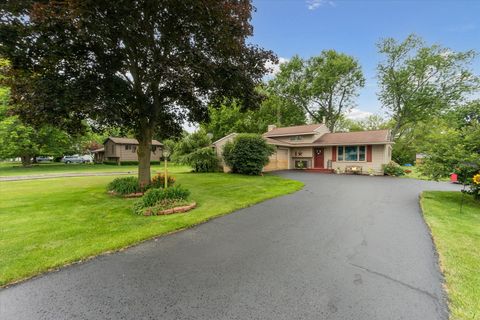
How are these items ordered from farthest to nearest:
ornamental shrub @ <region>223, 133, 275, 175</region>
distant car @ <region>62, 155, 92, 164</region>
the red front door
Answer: distant car @ <region>62, 155, 92, 164</region> < the red front door < ornamental shrub @ <region>223, 133, 275, 175</region>

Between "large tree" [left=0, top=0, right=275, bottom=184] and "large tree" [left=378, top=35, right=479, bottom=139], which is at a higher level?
"large tree" [left=378, top=35, right=479, bottom=139]

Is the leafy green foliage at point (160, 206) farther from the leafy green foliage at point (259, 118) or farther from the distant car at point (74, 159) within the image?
the distant car at point (74, 159)

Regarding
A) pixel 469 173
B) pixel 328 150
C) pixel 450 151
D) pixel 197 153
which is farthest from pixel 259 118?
pixel 469 173

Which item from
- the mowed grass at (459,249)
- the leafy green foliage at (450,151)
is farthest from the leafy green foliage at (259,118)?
the mowed grass at (459,249)

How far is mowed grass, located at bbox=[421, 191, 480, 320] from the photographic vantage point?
7.84 feet

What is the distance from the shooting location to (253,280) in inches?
111

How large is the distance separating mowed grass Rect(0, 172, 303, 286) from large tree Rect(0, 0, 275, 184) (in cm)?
264

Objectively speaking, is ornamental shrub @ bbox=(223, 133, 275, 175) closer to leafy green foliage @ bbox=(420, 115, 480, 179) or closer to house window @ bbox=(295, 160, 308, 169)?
house window @ bbox=(295, 160, 308, 169)

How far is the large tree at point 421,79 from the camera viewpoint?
74.8 ft

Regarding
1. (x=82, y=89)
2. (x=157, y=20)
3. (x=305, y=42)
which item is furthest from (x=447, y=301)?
(x=305, y=42)

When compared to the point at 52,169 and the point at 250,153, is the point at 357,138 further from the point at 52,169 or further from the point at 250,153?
the point at 52,169

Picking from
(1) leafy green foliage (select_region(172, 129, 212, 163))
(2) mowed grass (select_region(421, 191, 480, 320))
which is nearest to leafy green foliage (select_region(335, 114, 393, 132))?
(1) leafy green foliage (select_region(172, 129, 212, 163))

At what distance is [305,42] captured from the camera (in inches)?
664

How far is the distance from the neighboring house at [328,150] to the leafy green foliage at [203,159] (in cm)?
78
